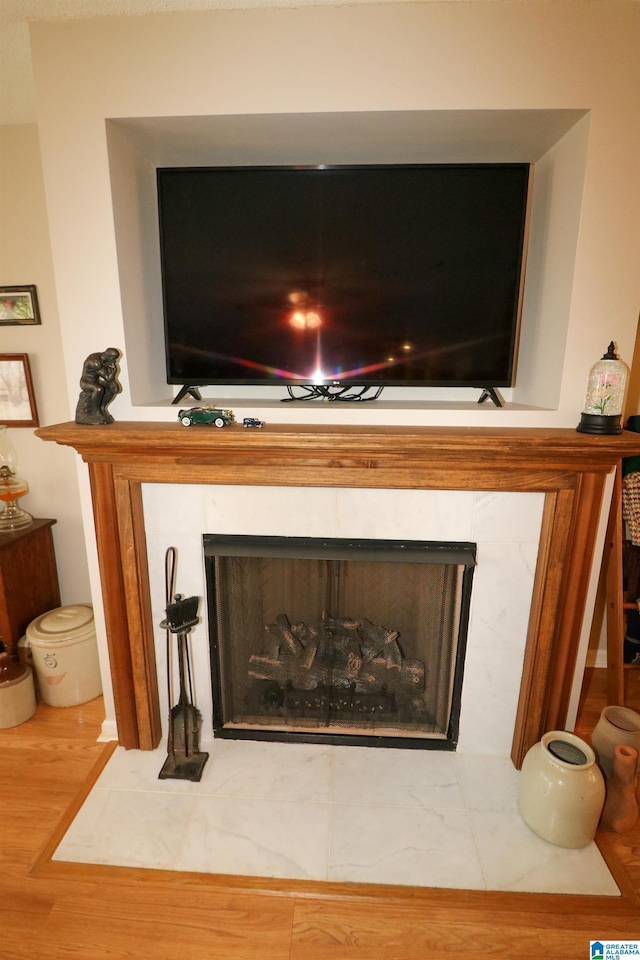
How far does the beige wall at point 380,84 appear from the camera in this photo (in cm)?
126

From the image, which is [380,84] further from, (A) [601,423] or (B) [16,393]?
(B) [16,393]

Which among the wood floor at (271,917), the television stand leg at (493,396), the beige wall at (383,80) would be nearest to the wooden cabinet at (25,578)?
the wood floor at (271,917)

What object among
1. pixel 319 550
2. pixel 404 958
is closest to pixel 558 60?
pixel 319 550

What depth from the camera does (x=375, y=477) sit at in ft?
4.84

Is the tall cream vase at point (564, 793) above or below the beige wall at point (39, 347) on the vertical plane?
below

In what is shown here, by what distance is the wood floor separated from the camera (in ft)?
3.90

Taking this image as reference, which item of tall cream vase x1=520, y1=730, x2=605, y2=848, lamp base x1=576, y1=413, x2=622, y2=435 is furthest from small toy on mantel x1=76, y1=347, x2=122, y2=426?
tall cream vase x1=520, y1=730, x2=605, y2=848

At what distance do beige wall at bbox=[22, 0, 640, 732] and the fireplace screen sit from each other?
0.89 m

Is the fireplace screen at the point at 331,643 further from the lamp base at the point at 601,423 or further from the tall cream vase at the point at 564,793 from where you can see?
the lamp base at the point at 601,423

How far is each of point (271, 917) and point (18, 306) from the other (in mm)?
2344

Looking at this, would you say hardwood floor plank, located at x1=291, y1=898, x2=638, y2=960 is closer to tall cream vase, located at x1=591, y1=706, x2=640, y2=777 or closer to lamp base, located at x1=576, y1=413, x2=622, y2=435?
tall cream vase, located at x1=591, y1=706, x2=640, y2=777

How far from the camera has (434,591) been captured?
168 centimetres

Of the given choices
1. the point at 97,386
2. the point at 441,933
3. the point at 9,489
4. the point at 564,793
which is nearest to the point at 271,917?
the point at 441,933

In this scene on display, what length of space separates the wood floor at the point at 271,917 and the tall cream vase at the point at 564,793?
142 mm
